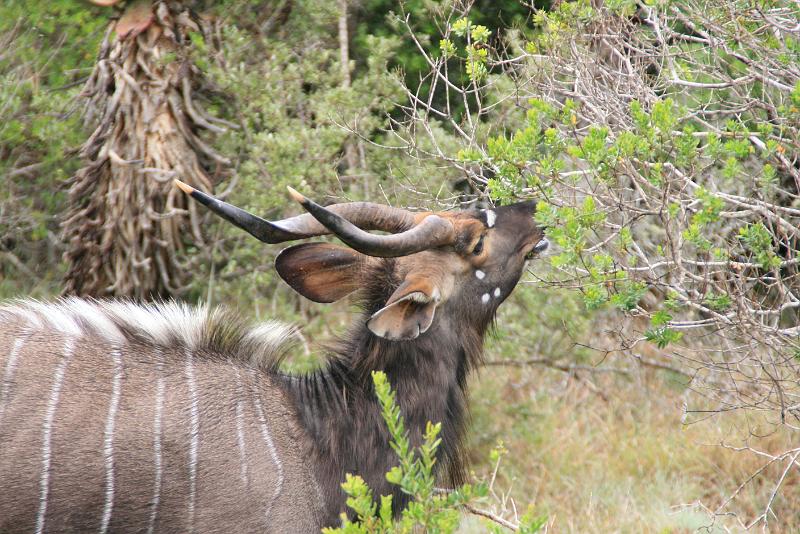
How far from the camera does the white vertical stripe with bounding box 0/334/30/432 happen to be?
333 centimetres

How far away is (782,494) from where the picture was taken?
517 cm

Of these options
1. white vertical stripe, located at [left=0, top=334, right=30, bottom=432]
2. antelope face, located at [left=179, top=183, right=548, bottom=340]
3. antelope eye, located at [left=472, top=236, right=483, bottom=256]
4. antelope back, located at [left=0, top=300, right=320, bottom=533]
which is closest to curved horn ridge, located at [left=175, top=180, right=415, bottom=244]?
antelope face, located at [left=179, top=183, right=548, bottom=340]

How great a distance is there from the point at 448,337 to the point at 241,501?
3.26 feet

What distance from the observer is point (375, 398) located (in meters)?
3.82

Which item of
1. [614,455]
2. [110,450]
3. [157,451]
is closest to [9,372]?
[110,450]

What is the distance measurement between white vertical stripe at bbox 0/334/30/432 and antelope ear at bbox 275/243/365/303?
919mm

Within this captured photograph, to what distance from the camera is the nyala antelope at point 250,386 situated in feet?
10.9

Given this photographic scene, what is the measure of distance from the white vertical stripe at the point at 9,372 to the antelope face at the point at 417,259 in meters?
0.76

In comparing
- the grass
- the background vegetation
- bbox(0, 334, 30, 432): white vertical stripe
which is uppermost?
bbox(0, 334, 30, 432): white vertical stripe

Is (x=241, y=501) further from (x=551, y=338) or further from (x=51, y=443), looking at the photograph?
(x=551, y=338)

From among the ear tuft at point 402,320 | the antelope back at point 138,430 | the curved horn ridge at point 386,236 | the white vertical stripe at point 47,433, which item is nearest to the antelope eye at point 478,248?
the curved horn ridge at point 386,236

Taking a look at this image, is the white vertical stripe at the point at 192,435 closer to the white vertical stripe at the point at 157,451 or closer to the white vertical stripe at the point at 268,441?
the white vertical stripe at the point at 157,451

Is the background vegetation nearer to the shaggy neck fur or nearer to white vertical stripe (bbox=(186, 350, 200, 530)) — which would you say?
the shaggy neck fur

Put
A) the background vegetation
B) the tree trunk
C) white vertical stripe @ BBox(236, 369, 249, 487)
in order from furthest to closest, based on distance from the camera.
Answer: the tree trunk
the background vegetation
white vertical stripe @ BBox(236, 369, 249, 487)
